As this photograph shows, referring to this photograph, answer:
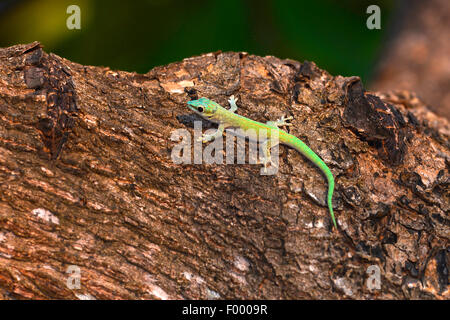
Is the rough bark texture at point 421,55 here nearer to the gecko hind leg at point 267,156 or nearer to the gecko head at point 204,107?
the gecko hind leg at point 267,156

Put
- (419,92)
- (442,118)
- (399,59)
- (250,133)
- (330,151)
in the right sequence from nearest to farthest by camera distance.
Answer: (330,151) < (250,133) < (442,118) < (419,92) < (399,59)

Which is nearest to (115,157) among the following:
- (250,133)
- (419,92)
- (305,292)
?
(250,133)

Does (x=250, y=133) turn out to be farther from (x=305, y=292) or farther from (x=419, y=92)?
(x=419, y=92)

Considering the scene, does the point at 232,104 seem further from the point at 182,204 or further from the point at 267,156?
the point at 182,204

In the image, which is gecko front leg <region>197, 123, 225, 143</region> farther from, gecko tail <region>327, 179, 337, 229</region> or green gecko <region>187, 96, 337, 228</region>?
gecko tail <region>327, 179, 337, 229</region>

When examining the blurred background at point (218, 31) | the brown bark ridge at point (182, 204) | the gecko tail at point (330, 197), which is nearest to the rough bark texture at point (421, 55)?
the blurred background at point (218, 31)

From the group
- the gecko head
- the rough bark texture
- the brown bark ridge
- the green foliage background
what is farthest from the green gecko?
the green foliage background

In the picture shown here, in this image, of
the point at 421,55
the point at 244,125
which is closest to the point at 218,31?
the point at 421,55
